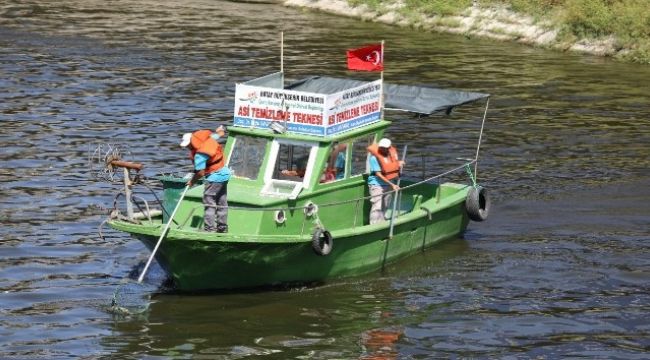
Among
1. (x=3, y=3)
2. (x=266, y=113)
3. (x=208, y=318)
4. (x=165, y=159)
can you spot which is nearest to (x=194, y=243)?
(x=208, y=318)

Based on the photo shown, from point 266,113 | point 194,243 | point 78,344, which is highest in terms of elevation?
point 266,113

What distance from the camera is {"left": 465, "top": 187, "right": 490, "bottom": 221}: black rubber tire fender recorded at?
24.8m

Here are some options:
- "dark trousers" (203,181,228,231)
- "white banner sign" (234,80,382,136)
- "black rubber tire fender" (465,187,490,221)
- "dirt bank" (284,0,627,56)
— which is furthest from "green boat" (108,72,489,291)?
"dirt bank" (284,0,627,56)

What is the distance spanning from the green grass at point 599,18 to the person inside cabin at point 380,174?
24557 millimetres

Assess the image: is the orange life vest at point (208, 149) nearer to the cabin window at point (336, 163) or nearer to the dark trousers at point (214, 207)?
the dark trousers at point (214, 207)

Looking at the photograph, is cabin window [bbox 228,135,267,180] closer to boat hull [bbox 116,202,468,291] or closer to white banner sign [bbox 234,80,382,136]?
white banner sign [bbox 234,80,382,136]

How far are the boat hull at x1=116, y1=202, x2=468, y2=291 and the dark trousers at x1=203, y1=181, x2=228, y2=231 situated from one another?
1.85 ft

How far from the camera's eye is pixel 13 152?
32.1m

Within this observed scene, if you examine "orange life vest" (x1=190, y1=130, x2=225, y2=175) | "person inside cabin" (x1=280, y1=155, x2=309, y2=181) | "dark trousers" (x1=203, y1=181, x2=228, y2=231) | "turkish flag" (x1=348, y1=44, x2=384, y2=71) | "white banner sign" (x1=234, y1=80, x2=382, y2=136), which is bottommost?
"dark trousers" (x1=203, y1=181, x2=228, y2=231)

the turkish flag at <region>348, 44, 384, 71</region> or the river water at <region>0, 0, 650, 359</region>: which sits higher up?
the turkish flag at <region>348, 44, 384, 71</region>

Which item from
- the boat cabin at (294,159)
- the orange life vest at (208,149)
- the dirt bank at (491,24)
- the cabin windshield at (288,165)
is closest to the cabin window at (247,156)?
the boat cabin at (294,159)

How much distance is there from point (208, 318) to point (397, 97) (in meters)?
6.60

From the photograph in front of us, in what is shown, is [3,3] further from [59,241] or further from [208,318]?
[208,318]

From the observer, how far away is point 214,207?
67.7 ft
